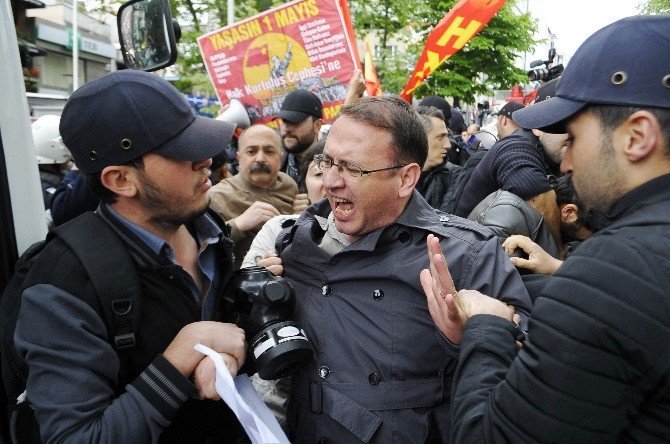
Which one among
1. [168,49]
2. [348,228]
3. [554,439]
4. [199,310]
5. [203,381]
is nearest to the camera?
[554,439]

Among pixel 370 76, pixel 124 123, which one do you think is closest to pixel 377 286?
pixel 124 123

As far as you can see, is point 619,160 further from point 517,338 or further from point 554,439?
point 554,439

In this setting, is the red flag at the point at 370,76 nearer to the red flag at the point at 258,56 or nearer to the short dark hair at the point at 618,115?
the red flag at the point at 258,56

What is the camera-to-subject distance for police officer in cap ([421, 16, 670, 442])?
1.15 metres

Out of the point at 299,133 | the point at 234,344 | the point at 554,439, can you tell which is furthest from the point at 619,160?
the point at 299,133

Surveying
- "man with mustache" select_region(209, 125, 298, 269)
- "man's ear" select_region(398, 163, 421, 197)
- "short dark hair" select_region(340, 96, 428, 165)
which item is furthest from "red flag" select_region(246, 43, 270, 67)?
"man's ear" select_region(398, 163, 421, 197)

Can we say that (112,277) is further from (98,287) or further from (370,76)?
(370,76)

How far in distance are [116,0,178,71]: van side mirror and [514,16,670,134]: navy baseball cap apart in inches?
73.9

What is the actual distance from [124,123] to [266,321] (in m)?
0.74

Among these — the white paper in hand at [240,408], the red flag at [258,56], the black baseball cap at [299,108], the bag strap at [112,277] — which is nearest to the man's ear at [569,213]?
the white paper in hand at [240,408]

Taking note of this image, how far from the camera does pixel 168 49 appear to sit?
2.68m

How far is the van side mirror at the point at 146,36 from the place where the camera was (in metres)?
2.63

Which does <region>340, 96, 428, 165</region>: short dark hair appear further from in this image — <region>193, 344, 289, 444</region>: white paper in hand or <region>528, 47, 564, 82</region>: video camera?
<region>528, 47, 564, 82</region>: video camera

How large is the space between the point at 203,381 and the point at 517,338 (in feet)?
2.90
